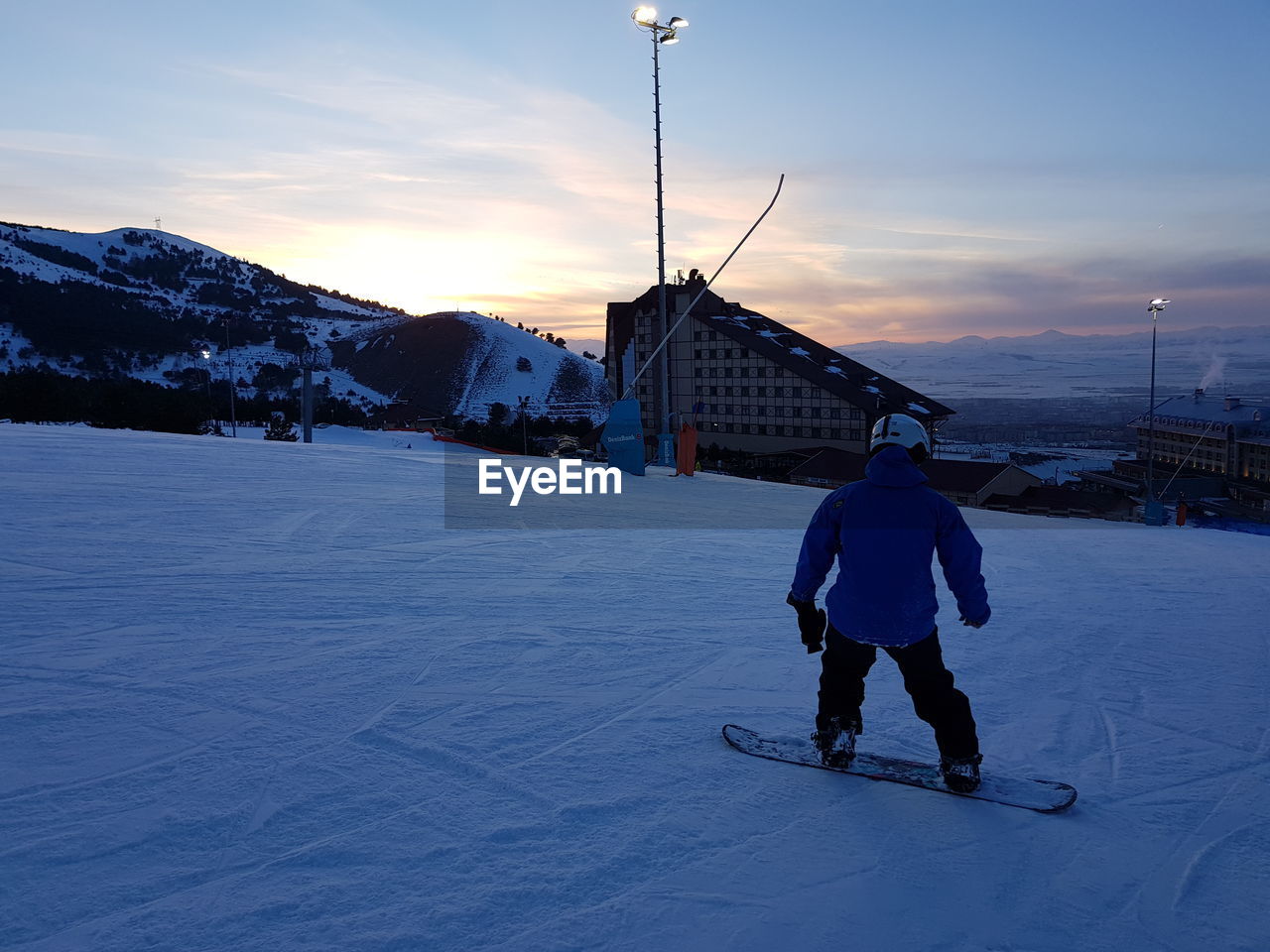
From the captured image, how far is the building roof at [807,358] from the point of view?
4016 cm

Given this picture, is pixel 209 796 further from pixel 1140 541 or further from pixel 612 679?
pixel 1140 541

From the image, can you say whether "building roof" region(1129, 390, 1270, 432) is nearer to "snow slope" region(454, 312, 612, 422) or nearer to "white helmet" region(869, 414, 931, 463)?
"white helmet" region(869, 414, 931, 463)

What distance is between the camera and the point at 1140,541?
9.63m

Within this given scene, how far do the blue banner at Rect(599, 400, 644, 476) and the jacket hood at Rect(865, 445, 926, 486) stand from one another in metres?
12.3

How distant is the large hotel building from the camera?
40.8 m

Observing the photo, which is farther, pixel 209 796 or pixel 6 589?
pixel 6 589

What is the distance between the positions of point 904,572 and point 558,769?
4.82ft

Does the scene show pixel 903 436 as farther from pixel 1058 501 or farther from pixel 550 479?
pixel 1058 501

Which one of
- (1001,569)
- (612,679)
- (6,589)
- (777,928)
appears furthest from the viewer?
(1001,569)

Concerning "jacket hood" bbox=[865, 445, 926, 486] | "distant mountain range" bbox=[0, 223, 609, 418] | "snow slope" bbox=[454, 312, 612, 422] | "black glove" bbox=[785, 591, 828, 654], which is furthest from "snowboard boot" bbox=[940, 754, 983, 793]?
"snow slope" bbox=[454, 312, 612, 422]

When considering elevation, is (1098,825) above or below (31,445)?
below

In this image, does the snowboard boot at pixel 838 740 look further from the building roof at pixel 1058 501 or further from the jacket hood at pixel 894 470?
the building roof at pixel 1058 501

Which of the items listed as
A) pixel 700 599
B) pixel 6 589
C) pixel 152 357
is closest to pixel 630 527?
pixel 700 599

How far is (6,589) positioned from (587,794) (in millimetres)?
4473
